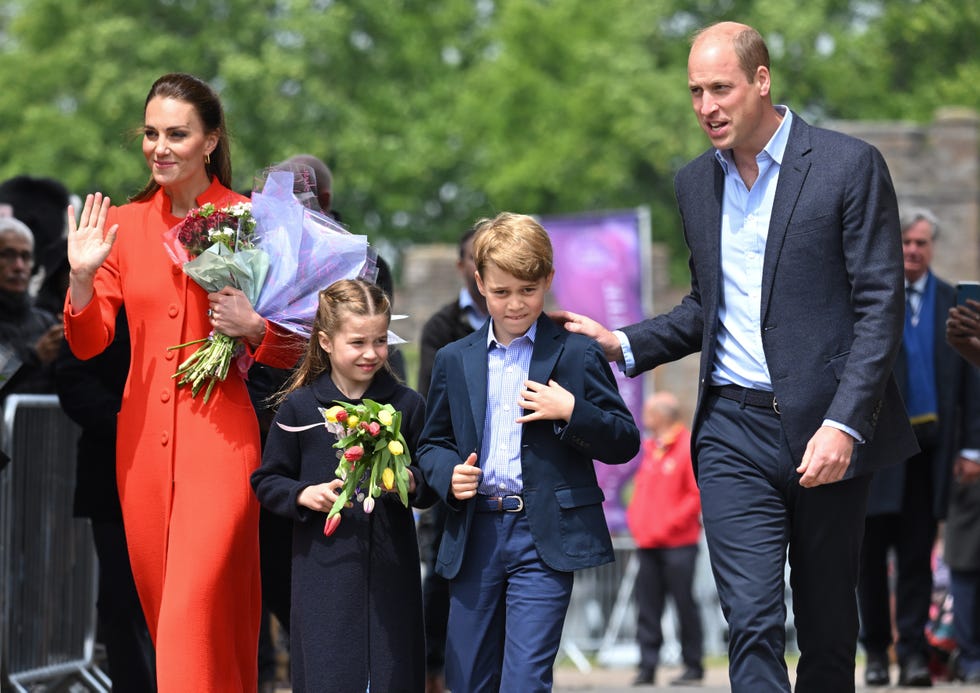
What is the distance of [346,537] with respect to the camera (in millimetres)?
5699

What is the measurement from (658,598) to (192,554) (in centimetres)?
787

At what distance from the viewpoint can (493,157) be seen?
3866 cm

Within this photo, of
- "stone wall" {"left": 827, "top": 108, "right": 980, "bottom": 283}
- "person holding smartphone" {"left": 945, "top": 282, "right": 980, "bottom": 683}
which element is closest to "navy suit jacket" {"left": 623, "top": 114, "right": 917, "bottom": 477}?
"person holding smartphone" {"left": 945, "top": 282, "right": 980, "bottom": 683}

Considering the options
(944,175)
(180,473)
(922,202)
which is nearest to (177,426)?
(180,473)

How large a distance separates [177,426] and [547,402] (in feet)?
4.02

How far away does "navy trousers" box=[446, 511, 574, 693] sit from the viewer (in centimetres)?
557

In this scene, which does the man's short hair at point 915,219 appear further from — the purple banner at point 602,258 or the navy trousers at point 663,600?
the purple banner at point 602,258

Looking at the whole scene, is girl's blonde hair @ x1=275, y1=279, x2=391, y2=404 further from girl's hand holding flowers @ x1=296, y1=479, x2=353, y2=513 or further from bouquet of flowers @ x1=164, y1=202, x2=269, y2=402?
girl's hand holding flowers @ x1=296, y1=479, x2=353, y2=513

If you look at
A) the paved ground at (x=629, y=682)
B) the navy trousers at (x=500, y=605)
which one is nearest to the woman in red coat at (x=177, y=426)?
the navy trousers at (x=500, y=605)

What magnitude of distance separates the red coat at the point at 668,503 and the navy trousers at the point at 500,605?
744 centimetres

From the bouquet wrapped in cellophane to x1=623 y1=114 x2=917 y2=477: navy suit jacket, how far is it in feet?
4.91

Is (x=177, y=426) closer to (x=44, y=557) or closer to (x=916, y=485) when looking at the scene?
(x=44, y=557)

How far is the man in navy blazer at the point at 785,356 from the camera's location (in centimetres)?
530

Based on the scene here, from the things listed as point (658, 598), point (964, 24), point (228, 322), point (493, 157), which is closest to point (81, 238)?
point (228, 322)
